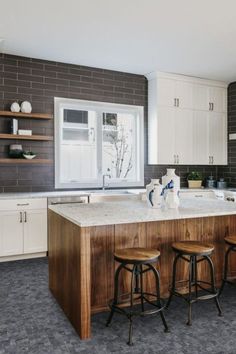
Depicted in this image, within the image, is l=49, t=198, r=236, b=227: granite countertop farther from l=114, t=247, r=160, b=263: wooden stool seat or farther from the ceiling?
the ceiling

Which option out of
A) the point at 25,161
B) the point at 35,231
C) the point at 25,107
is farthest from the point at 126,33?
the point at 35,231

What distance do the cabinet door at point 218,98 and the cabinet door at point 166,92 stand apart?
901 millimetres

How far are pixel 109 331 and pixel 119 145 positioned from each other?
3.63 metres

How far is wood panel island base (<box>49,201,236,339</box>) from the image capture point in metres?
2.29

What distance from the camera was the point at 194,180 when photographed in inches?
232

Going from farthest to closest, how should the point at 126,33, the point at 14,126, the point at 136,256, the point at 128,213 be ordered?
the point at 14,126 → the point at 126,33 → the point at 128,213 → the point at 136,256

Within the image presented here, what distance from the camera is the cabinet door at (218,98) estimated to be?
5853 mm

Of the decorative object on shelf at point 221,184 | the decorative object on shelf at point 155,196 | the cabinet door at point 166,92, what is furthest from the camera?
the decorative object on shelf at point 221,184

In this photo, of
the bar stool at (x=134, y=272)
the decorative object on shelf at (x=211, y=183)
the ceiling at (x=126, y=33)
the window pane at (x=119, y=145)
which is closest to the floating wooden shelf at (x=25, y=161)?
the window pane at (x=119, y=145)

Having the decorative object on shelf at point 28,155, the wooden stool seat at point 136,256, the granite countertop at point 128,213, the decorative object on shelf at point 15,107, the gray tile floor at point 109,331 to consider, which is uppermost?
the decorative object on shelf at point 15,107

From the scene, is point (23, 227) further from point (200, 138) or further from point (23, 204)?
point (200, 138)

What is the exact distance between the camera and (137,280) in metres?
2.70

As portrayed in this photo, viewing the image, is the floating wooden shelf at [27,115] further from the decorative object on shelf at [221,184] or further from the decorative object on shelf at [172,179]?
the decorative object on shelf at [221,184]

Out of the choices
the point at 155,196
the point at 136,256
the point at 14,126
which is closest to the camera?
the point at 136,256
